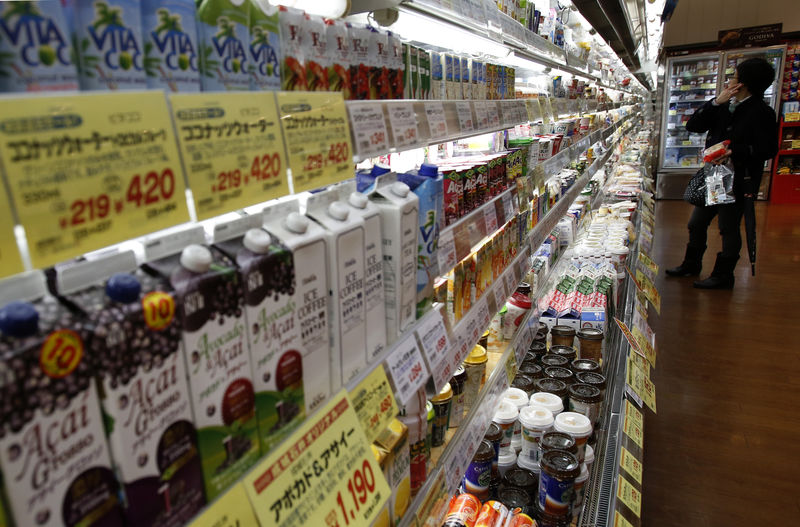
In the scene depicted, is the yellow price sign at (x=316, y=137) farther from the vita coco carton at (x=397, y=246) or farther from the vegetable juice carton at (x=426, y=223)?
the vegetable juice carton at (x=426, y=223)

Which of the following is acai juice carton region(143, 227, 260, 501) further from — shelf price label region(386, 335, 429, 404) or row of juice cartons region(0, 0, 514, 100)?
shelf price label region(386, 335, 429, 404)

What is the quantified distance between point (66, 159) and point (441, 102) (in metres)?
0.89

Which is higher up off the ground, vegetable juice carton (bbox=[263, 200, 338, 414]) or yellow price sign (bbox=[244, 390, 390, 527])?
vegetable juice carton (bbox=[263, 200, 338, 414])

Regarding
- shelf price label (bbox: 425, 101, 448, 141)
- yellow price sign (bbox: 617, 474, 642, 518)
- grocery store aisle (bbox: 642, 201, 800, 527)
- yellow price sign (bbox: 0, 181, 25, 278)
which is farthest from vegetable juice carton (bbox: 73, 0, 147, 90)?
grocery store aisle (bbox: 642, 201, 800, 527)

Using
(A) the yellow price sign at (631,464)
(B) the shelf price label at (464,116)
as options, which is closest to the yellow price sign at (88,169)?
(B) the shelf price label at (464,116)

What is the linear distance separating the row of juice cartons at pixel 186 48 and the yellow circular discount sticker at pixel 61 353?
0.68ft

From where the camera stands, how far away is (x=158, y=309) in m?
0.46

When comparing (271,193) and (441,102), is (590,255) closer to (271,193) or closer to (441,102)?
(441,102)

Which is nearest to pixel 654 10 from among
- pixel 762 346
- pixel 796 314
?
pixel 796 314

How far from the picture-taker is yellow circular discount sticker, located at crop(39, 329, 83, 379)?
1.26 feet

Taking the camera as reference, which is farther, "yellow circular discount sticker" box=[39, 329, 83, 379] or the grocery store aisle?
the grocery store aisle

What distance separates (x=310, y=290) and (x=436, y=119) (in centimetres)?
63

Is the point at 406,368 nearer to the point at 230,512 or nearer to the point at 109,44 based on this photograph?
the point at 230,512

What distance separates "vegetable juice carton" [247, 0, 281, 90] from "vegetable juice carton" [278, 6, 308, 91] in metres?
0.02
